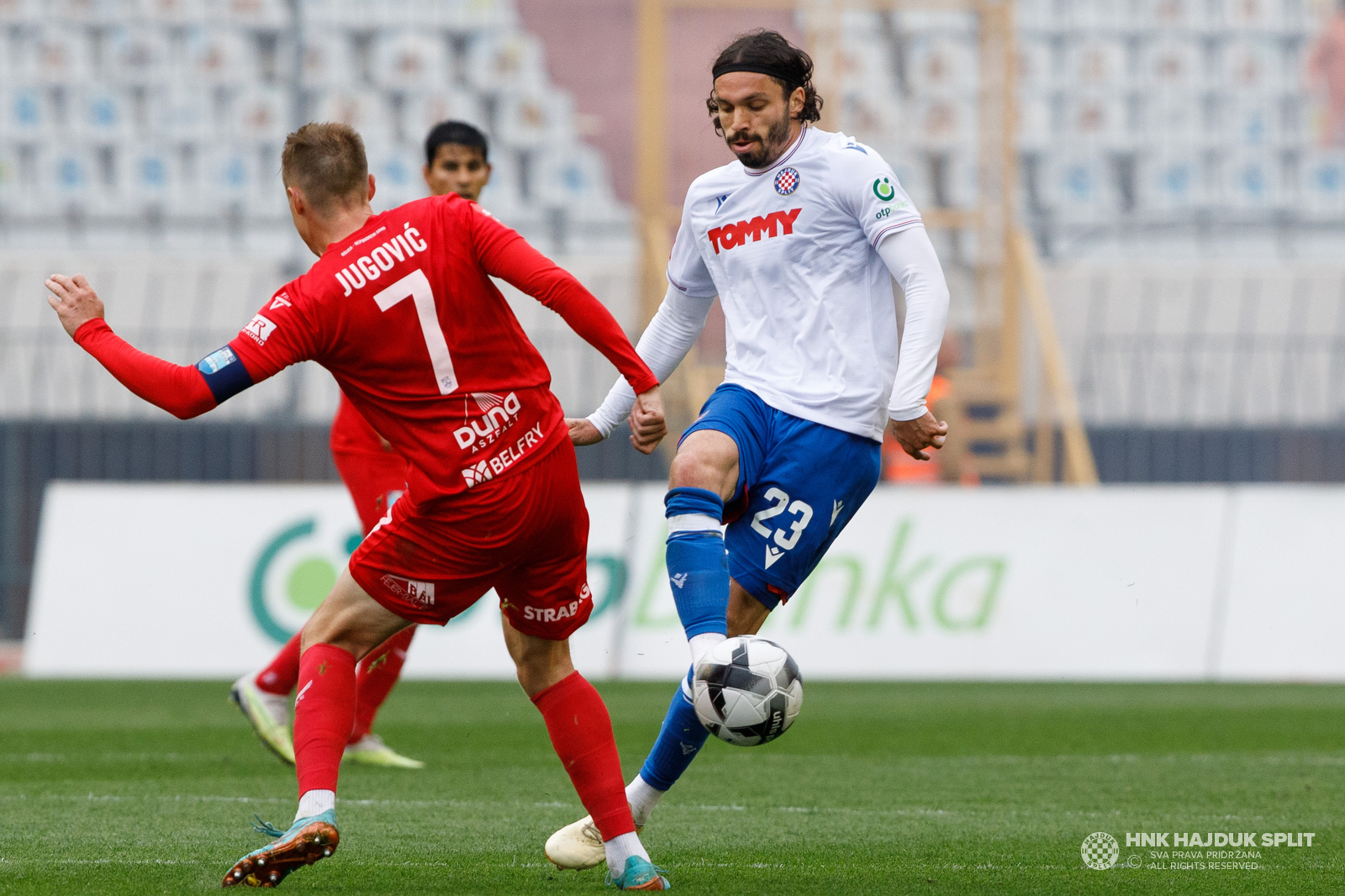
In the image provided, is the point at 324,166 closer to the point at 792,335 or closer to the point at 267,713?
the point at 792,335

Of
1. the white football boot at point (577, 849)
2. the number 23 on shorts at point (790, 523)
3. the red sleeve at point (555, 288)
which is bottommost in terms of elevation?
the white football boot at point (577, 849)

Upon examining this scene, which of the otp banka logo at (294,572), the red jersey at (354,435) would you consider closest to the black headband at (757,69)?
the red jersey at (354,435)

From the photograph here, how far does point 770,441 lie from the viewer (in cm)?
429

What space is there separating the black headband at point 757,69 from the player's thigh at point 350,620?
1.57m

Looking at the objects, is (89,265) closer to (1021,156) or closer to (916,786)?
(1021,156)

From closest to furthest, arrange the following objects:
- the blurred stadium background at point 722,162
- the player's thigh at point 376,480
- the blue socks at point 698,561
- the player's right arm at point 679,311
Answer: the blue socks at point 698,561 → the player's right arm at point 679,311 → the player's thigh at point 376,480 → the blurred stadium background at point 722,162

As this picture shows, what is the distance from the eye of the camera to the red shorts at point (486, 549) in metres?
3.85

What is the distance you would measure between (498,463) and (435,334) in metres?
0.32

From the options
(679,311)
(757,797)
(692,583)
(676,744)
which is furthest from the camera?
(757,797)

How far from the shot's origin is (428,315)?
378 centimetres

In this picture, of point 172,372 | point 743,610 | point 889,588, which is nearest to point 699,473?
point 743,610

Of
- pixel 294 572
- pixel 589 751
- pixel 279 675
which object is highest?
pixel 589 751

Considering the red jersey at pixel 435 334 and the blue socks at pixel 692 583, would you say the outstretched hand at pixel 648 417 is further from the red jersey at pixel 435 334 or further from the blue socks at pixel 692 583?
the blue socks at pixel 692 583

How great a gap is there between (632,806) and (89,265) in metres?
13.7
